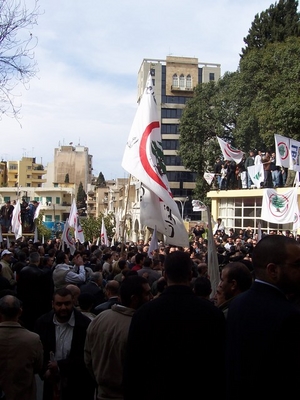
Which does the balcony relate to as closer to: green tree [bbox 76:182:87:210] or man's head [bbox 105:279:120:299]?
green tree [bbox 76:182:87:210]

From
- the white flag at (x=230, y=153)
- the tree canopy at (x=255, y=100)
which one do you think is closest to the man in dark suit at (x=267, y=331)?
the white flag at (x=230, y=153)

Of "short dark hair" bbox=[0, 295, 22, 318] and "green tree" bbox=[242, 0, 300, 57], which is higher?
"green tree" bbox=[242, 0, 300, 57]

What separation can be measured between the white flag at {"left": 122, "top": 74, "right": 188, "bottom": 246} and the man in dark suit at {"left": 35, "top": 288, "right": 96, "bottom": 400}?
17.0 ft

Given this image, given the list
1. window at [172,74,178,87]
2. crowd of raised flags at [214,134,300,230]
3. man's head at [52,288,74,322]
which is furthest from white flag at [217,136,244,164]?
window at [172,74,178,87]

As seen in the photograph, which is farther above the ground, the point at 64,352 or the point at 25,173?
the point at 25,173

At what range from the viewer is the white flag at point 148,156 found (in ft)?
33.4

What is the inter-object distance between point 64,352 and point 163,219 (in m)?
5.54

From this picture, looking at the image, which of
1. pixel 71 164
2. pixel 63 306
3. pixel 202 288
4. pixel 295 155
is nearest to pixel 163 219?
pixel 202 288

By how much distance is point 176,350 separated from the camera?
3303 mm

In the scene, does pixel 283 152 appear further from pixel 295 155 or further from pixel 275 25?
pixel 275 25

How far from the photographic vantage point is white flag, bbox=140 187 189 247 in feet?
33.7

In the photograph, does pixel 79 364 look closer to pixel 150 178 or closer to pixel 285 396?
pixel 285 396

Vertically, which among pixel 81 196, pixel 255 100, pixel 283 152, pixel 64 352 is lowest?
pixel 64 352

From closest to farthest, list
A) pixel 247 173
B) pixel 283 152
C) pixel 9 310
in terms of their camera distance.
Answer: pixel 9 310
pixel 283 152
pixel 247 173
